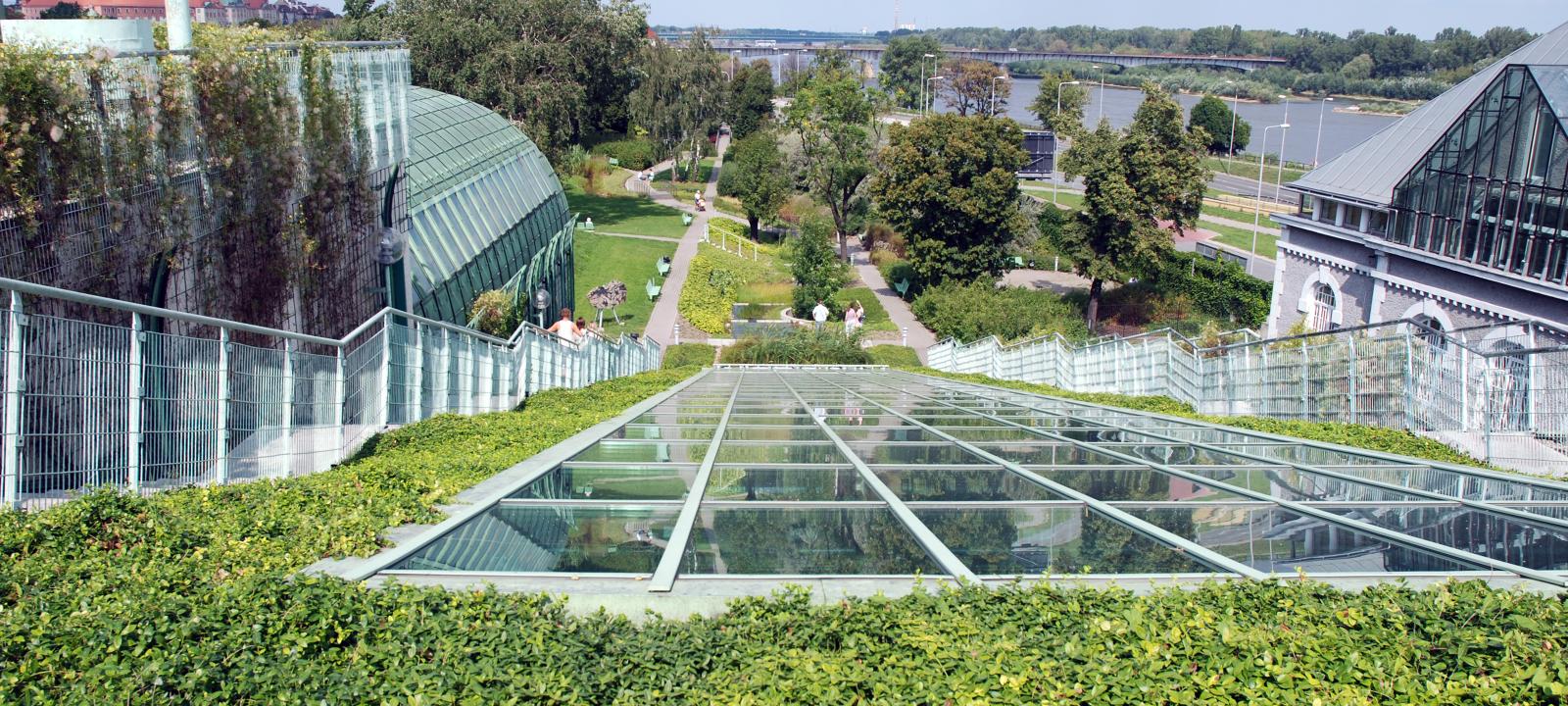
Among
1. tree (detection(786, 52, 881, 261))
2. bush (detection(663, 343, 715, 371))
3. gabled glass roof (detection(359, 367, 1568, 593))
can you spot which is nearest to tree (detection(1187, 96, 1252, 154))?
tree (detection(786, 52, 881, 261))

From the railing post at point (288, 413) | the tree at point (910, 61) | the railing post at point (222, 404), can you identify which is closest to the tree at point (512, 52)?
the railing post at point (288, 413)

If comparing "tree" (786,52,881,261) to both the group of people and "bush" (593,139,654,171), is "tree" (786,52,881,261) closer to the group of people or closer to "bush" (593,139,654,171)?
the group of people

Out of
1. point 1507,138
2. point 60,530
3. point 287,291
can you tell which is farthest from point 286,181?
point 1507,138

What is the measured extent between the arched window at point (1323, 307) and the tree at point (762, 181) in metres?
32.5

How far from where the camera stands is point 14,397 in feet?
18.9

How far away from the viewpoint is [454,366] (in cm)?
1301

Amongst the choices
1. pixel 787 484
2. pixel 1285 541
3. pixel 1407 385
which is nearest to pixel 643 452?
pixel 787 484

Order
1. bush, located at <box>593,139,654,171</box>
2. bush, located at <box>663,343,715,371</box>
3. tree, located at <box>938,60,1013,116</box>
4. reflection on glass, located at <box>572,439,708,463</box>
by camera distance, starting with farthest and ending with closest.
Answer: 1. tree, located at <box>938,60,1013,116</box>
2. bush, located at <box>593,139,654,171</box>
3. bush, located at <box>663,343,715,371</box>
4. reflection on glass, located at <box>572,439,708,463</box>

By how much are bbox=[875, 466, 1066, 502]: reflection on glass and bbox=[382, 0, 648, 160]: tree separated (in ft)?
175

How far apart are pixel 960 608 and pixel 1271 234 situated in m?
69.3

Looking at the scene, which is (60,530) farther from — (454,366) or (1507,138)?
(1507,138)

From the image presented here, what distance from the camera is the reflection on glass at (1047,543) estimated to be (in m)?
5.51

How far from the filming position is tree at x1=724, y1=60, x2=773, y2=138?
96625 mm

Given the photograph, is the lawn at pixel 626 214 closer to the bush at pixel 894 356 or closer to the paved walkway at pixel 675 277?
the paved walkway at pixel 675 277
